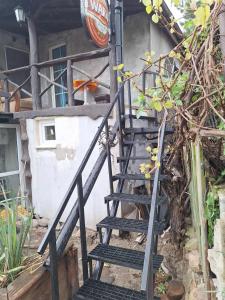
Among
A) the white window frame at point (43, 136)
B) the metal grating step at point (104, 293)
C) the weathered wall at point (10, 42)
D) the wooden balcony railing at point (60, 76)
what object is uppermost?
the weathered wall at point (10, 42)

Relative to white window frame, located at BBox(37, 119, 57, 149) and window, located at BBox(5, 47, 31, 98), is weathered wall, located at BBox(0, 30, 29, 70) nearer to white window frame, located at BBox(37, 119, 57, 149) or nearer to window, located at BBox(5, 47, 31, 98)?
window, located at BBox(5, 47, 31, 98)

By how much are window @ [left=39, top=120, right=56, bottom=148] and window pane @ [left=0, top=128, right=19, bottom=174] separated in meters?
0.76

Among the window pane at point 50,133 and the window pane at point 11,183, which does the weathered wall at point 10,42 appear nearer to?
the window pane at point 50,133

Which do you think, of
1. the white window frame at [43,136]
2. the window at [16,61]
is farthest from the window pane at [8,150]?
the window at [16,61]

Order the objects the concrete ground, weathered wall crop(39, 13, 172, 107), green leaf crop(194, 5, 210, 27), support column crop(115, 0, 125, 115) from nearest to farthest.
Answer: green leaf crop(194, 5, 210, 27) < the concrete ground < support column crop(115, 0, 125, 115) < weathered wall crop(39, 13, 172, 107)

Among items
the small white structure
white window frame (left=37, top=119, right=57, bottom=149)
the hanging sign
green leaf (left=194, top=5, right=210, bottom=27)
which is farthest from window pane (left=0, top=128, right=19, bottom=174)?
green leaf (left=194, top=5, right=210, bottom=27)

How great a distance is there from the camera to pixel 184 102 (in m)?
2.37

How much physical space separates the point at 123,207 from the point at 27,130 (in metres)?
2.49

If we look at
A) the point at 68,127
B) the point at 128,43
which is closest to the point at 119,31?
the point at 68,127

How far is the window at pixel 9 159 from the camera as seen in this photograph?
209 inches

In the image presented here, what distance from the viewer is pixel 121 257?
2.30 m

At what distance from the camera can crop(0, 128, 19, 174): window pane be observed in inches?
210

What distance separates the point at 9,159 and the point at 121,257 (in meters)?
3.93

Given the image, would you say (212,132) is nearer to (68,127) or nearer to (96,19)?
(96,19)
